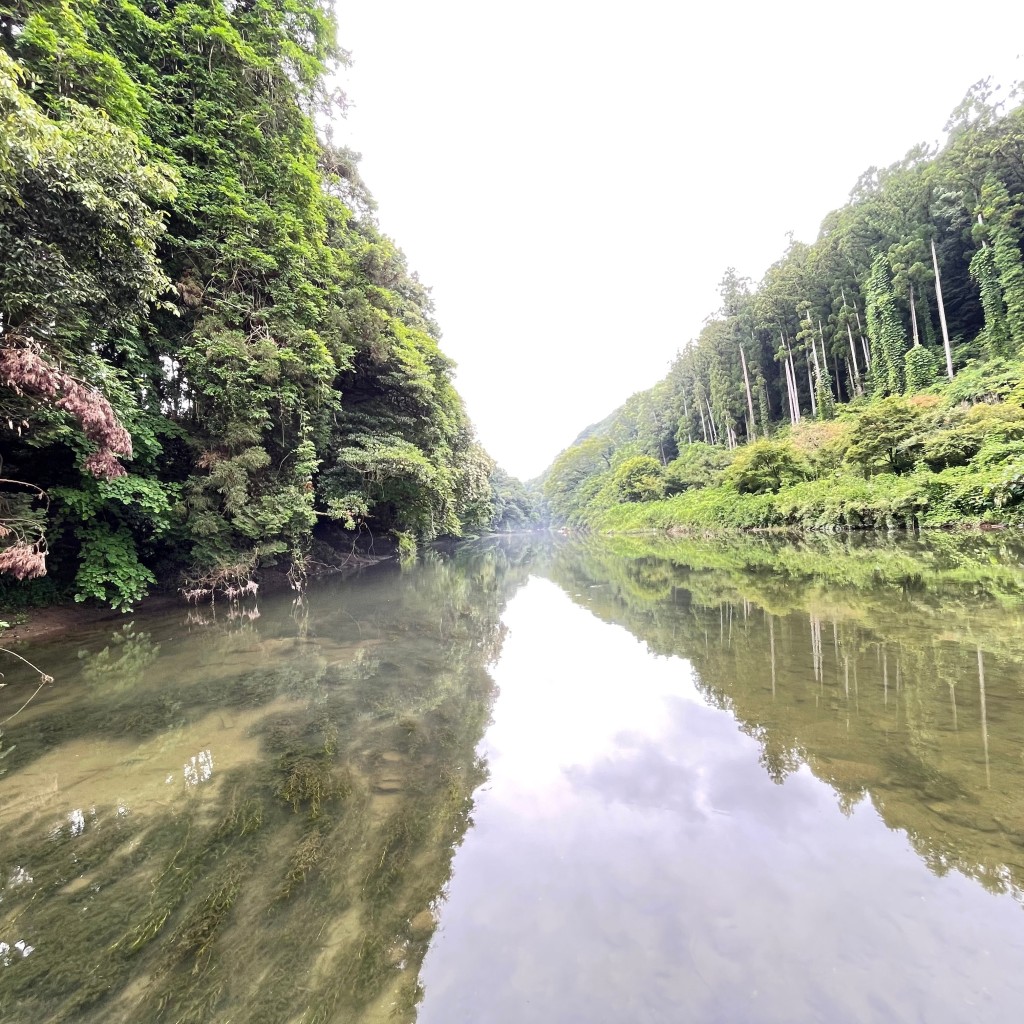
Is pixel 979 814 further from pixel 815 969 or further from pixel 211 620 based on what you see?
pixel 211 620

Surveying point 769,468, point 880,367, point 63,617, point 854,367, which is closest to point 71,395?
point 63,617

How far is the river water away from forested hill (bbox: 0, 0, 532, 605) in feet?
11.7

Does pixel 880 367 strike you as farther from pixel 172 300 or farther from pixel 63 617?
pixel 63 617

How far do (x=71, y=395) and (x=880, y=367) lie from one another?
3681 centimetres

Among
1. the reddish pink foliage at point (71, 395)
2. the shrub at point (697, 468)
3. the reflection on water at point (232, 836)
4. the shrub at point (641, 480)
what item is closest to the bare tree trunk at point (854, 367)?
the shrub at point (697, 468)

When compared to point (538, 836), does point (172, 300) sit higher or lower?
higher

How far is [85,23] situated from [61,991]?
41.4ft

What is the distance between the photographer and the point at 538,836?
2682mm

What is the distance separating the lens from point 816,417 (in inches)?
1276

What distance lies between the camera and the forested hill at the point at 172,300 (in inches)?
214

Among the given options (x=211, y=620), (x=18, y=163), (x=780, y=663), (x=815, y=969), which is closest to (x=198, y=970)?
(x=815, y=969)

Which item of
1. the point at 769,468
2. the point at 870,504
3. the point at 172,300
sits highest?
the point at 172,300

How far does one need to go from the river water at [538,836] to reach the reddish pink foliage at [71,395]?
9.38ft

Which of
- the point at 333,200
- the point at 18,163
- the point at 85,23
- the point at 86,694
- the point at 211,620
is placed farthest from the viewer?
the point at 333,200
